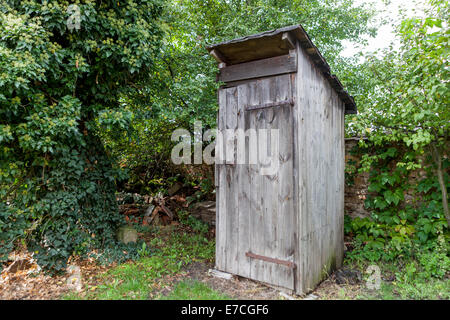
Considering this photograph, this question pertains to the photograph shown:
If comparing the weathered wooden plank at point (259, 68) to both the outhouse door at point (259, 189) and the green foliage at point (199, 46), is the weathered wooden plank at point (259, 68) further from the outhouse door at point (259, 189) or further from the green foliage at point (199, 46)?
the green foliage at point (199, 46)

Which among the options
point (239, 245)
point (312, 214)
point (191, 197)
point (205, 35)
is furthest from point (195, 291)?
point (205, 35)

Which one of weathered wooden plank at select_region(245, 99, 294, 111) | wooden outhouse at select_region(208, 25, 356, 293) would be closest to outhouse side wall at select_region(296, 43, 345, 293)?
wooden outhouse at select_region(208, 25, 356, 293)

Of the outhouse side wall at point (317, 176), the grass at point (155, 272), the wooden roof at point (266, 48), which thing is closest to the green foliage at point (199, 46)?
the wooden roof at point (266, 48)

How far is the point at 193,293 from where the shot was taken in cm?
329

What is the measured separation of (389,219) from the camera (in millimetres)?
4402

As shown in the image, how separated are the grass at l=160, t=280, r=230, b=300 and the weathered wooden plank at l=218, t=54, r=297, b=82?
9.13 ft

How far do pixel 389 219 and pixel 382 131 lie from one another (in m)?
1.45

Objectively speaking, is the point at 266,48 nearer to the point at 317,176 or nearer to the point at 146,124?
the point at 317,176

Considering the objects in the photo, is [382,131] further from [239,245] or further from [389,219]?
[239,245]

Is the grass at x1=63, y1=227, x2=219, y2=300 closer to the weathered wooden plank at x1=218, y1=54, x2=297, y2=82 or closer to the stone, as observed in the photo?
the stone

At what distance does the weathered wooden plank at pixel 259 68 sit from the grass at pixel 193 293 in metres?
2.78

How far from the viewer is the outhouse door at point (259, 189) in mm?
3223

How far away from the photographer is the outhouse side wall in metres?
3.17

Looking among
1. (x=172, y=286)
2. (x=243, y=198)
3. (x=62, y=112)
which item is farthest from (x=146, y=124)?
(x=172, y=286)
